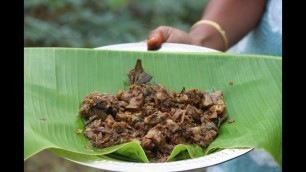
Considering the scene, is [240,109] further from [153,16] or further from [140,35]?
[153,16]

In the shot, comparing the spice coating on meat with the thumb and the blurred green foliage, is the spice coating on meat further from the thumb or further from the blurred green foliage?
the blurred green foliage

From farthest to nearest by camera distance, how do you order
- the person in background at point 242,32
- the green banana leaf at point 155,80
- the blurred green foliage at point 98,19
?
the blurred green foliage at point 98,19
the person in background at point 242,32
the green banana leaf at point 155,80

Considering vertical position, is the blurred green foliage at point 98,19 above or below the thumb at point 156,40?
above

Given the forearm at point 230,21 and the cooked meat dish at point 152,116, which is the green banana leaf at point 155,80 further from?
the forearm at point 230,21

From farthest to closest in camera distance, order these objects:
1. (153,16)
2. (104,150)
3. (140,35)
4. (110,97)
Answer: (153,16) → (140,35) → (110,97) → (104,150)

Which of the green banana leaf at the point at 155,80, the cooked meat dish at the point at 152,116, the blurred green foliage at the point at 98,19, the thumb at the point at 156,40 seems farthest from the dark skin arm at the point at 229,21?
the blurred green foliage at the point at 98,19

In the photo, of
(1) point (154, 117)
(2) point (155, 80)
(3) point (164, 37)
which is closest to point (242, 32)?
(3) point (164, 37)

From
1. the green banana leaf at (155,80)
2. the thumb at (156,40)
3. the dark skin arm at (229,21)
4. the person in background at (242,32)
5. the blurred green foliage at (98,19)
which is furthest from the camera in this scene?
the blurred green foliage at (98,19)

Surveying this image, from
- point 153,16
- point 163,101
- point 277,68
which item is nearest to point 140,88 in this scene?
point 163,101

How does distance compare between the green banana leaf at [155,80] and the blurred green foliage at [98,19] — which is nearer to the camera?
the green banana leaf at [155,80]

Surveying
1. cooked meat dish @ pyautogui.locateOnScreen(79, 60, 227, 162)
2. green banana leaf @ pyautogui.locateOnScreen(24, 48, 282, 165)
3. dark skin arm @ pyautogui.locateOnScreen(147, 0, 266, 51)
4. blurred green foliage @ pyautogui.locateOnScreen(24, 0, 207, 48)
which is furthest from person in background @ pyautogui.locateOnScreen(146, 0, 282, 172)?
blurred green foliage @ pyautogui.locateOnScreen(24, 0, 207, 48)
